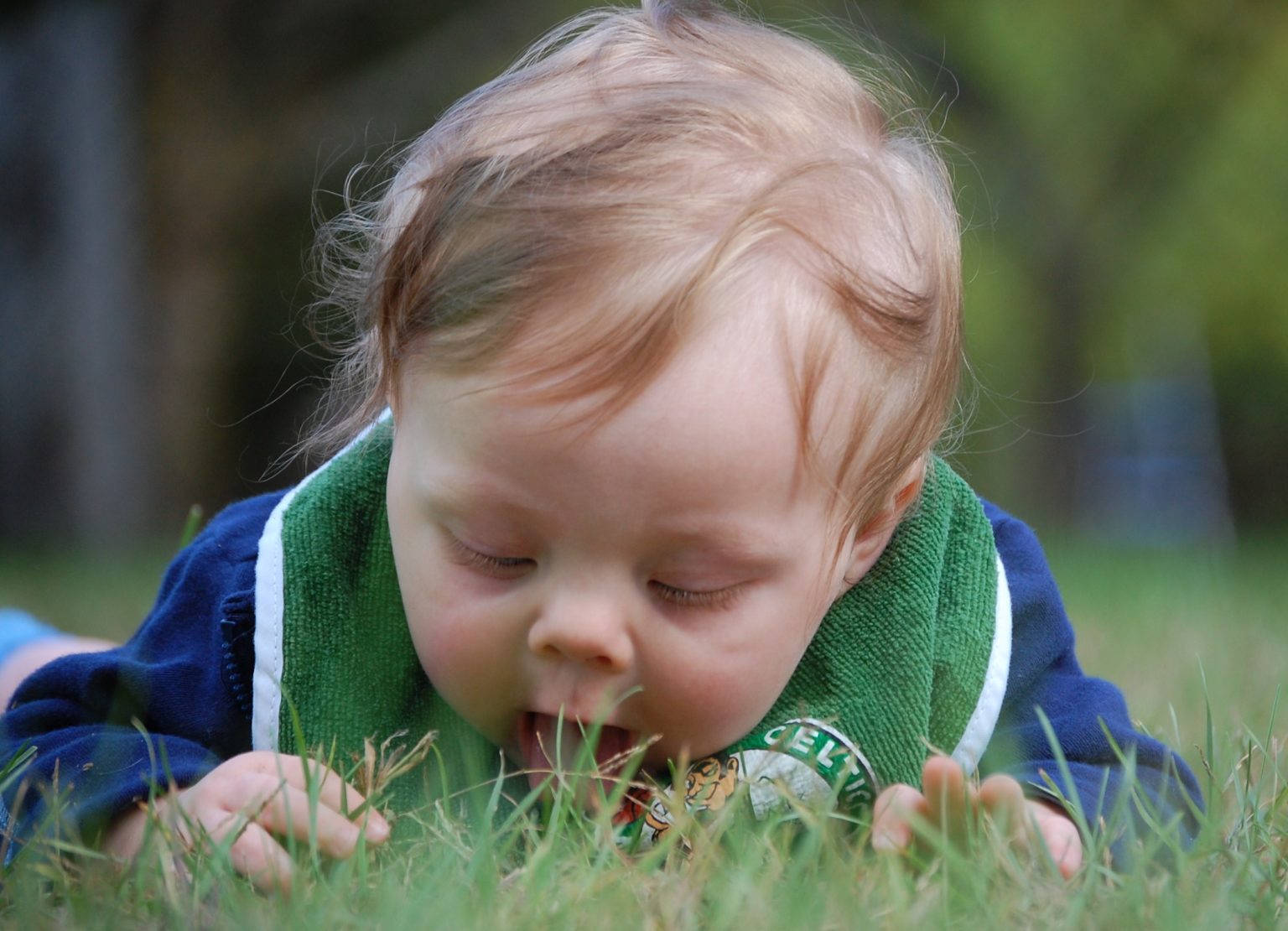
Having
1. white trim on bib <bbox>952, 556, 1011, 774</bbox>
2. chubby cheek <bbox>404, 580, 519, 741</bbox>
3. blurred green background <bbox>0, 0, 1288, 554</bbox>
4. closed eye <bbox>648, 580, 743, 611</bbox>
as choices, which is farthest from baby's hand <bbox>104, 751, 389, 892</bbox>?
blurred green background <bbox>0, 0, 1288, 554</bbox>

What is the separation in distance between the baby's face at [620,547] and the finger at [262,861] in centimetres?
36

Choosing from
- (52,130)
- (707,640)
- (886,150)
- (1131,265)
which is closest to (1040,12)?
(1131,265)

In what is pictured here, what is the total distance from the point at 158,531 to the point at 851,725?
Answer: 763 cm

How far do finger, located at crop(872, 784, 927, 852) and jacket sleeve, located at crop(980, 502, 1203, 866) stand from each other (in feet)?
0.57

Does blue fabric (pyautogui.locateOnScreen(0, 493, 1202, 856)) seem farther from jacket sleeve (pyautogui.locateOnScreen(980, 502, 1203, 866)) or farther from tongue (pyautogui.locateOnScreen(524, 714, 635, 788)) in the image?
tongue (pyautogui.locateOnScreen(524, 714, 635, 788))

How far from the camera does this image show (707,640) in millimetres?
1718

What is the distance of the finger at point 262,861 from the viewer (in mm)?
1405

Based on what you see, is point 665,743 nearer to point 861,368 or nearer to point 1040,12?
point 861,368

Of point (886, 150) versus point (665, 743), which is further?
point (886, 150)

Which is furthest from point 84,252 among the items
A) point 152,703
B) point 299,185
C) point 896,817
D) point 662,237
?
point 896,817

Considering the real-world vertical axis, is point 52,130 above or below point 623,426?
below

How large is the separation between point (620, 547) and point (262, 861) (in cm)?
51

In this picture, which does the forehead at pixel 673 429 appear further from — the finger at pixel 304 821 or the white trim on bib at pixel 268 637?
the white trim on bib at pixel 268 637

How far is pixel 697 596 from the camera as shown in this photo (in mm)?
1712
